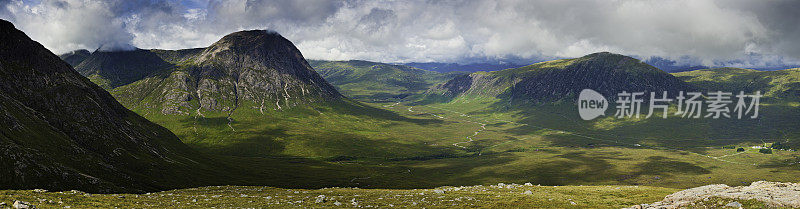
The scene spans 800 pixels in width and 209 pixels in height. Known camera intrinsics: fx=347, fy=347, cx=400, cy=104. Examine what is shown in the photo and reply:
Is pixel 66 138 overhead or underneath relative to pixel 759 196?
underneath

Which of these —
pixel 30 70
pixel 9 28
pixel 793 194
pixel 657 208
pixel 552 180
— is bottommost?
pixel 552 180

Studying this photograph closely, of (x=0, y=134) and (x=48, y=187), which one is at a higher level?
(x=0, y=134)

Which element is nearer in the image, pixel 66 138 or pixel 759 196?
pixel 759 196

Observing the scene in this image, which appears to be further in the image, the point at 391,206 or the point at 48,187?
the point at 48,187

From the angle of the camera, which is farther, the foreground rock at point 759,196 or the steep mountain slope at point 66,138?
the steep mountain slope at point 66,138

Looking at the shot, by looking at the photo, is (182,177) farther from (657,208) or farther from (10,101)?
(657,208)

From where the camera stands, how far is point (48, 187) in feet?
222

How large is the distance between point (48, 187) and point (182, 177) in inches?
1754

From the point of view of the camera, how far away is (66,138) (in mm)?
93375

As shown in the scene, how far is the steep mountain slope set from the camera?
71188mm

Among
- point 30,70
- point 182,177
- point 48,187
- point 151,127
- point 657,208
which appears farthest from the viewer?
point 151,127

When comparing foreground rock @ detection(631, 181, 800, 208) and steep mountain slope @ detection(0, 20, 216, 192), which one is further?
steep mountain slope @ detection(0, 20, 216, 192)

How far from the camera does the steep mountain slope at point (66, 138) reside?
234ft

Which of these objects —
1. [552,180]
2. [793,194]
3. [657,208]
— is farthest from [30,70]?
[552,180]
